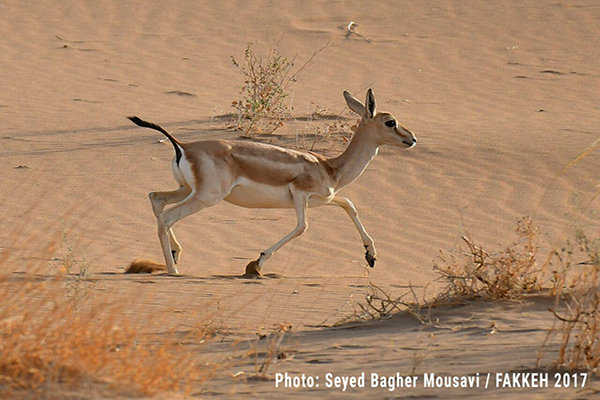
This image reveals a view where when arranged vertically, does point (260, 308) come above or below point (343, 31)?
below

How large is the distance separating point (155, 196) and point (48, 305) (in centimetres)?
277

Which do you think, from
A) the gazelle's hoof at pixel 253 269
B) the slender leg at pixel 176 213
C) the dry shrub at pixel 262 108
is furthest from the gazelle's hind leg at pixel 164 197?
the dry shrub at pixel 262 108

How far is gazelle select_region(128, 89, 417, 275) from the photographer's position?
399 inches

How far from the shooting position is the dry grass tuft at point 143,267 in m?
9.88

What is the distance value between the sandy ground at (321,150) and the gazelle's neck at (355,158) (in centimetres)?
84

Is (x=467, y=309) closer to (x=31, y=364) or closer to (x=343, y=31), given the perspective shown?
(x=31, y=364)

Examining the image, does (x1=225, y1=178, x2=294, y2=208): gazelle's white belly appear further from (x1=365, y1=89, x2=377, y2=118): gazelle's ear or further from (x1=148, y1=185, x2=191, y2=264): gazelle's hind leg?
(x1=365, y1=89, x2=377, y2=118): gazelle's ear

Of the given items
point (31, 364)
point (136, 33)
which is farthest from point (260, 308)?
point (136, 33)

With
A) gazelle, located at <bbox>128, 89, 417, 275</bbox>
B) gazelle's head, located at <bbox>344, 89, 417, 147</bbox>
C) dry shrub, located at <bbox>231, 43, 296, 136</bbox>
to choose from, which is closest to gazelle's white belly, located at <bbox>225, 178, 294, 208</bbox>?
gazelle, located at <bbox>128, 89, 417, 275</bbox>

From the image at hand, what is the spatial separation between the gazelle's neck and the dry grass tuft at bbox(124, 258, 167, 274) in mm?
2163

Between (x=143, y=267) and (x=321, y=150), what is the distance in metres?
5.58

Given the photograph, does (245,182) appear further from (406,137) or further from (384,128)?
(406,137)

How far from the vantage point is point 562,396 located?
525cm

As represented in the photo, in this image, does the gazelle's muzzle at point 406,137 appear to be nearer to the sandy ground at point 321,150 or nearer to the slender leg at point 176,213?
the sandy ground at point 321,150
